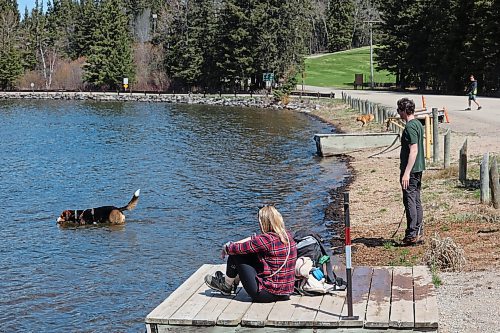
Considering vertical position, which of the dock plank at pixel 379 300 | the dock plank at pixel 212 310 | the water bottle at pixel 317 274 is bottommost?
the dock plank at pixel 212 310

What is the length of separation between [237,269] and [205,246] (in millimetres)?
6649

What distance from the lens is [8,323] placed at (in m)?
10.5

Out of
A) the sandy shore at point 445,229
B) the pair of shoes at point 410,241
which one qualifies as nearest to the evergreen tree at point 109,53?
Answer: the sandy shore at point 445,229

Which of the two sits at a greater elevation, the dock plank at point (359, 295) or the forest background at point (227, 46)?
the forest background at point (227, 46)

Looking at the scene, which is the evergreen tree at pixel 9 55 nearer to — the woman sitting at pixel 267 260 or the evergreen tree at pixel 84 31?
the evergreen tree at pixel 84 31

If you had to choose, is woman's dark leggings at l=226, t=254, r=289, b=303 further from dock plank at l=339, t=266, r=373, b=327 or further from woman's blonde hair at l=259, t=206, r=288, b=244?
dock plank at l=339, t=266, r=373, b=327

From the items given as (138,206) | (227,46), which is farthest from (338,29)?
(138,206)

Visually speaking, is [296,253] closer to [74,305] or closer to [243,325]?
[243,325]

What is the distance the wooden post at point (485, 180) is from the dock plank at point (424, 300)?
5121 mm

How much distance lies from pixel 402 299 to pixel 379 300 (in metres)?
0.25

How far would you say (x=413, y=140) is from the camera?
1112cm

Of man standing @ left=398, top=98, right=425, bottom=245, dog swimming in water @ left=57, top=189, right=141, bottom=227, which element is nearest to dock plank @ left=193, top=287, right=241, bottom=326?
man standing @ left=398, top=98, right=425, bottom=245

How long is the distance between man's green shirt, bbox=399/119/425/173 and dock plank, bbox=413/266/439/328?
8.22 ft

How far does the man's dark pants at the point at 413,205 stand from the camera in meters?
11.4
